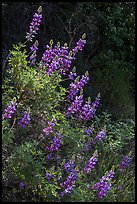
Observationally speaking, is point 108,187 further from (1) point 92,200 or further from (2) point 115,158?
(2) point 115,158

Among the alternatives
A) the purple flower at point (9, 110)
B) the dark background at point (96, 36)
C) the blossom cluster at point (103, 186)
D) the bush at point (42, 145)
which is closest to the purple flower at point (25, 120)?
the bush at point (42, 145)

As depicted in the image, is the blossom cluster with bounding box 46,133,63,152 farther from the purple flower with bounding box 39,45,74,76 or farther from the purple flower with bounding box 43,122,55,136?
the purple flower with bounding box 39,45,74,76

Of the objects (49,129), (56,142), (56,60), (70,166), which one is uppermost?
(56,60)

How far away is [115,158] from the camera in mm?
4555

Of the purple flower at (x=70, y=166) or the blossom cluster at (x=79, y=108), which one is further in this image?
the blossom cluster at (x=79, y=108)

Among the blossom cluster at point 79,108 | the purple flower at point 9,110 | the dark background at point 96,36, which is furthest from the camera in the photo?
the dark background at point 96,36

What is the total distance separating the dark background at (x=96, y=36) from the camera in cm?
593

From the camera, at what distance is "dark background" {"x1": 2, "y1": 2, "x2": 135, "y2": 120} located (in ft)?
19.5

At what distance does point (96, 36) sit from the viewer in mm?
6414

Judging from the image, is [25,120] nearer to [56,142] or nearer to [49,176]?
[56,142]

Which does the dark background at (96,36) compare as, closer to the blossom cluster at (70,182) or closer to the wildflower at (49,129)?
the wildflower at (49,129)

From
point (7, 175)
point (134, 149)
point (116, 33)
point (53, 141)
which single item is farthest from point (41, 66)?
point (116, 33)

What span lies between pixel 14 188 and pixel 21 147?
384 millimetres

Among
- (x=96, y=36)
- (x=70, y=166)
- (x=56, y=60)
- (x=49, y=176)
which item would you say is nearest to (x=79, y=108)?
(x=56, y=60)
